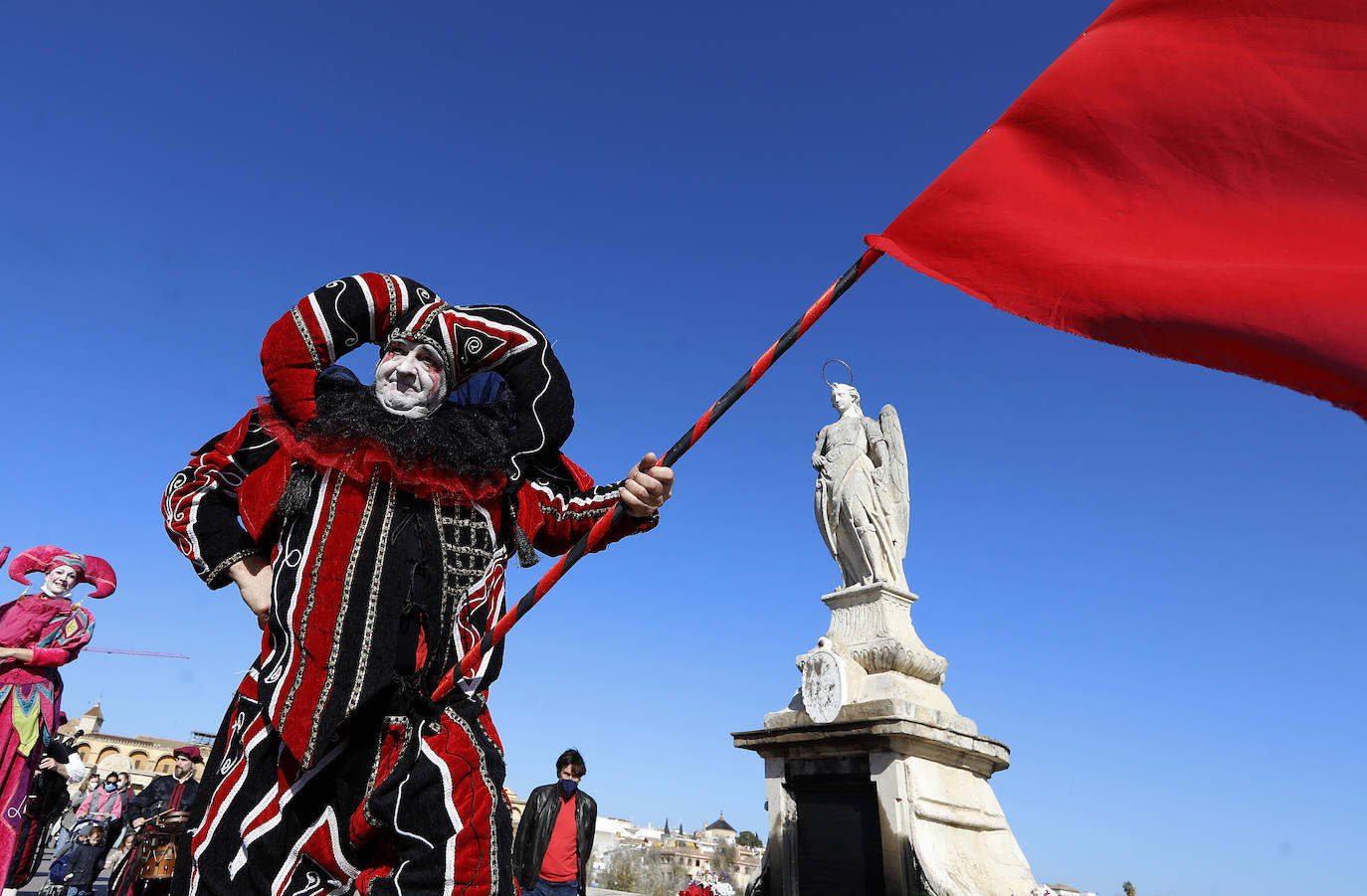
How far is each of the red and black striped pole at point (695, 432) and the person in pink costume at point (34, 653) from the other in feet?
14.3

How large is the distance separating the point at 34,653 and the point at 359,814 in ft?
14.1

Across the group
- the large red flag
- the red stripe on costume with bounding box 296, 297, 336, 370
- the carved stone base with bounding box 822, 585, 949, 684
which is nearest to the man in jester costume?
the red stripe on costume with bounding box 296, 297, 336, 370

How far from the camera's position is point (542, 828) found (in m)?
6.93

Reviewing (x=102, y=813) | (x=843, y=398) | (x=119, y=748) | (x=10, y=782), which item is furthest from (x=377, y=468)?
(x=119, y=748)

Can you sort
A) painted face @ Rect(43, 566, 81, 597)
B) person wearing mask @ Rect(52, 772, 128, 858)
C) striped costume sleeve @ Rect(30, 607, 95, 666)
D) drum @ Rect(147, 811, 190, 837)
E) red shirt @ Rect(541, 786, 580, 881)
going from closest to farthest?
drum @ Rect(147, 811, 190, 837), striped costume sleeve @ Rect(30, 607, 95, 666), painted face @ Rect(43, 566, 81, 597), red shirt @ Rect(541, 786, 580, 881), person wearing mask @ Rect(52, 772, 128, 858)

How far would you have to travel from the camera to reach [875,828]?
5703 millimetres

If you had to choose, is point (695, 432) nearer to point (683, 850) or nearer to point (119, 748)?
point (683, 850)

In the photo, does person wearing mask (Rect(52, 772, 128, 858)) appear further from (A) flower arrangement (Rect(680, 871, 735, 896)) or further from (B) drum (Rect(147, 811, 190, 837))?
(A) flower arrangement (Rect(680, 871, 735, 896))

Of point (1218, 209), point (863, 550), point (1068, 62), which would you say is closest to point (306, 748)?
point (1218, 209)

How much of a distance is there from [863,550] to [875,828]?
208cm

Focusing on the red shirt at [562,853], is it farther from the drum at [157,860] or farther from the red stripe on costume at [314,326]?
the red stripe on costume at [314,326]

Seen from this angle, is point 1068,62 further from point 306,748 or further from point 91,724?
point 91,724

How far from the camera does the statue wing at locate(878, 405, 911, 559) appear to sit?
23.7 ft

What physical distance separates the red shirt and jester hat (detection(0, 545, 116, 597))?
11.8 ft
